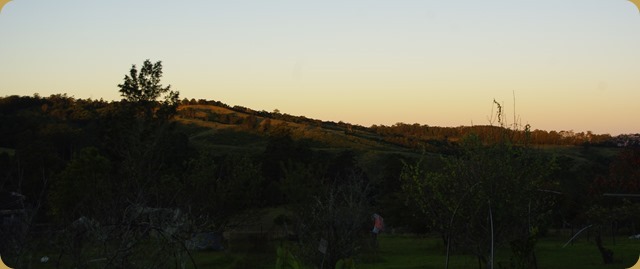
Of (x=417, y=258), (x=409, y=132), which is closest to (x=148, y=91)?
(x=417, y=258)

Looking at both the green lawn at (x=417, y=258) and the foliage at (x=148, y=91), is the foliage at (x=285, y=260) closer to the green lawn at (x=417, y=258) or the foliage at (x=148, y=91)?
the green lawn at (x=417, y=258)

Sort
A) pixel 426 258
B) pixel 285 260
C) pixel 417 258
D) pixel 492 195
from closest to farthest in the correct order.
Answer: pixel 285 260
pixel 492 195
pixel 426 258
pixel 417 258

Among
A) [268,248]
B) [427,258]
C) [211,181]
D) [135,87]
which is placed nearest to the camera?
[427,258]

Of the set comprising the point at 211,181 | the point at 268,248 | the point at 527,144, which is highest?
the point at 527,144

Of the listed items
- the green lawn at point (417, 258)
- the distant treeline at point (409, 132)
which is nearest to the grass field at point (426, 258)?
the green lawn at point (417, 258)

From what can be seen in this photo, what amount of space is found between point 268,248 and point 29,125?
5016 cm

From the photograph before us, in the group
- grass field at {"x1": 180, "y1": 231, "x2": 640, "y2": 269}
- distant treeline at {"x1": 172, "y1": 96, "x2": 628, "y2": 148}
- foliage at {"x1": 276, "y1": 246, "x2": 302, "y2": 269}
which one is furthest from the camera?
distant treeline at {"x1": 172, "y1": 96, "x2": 628, "y2": 148}

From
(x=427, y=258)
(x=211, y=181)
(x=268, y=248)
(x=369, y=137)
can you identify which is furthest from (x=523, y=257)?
(x=369, y=137)

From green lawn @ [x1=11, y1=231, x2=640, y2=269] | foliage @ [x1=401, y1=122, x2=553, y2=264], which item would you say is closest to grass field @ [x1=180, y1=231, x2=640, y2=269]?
green lawn @ [x1=11, y1=231, x2=640, y2=269]

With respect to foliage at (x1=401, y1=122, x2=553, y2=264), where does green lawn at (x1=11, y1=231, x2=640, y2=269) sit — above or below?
below

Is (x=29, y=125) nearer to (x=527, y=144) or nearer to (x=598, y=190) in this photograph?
(x=598, y=190)

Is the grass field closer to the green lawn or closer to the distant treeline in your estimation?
the green lawn

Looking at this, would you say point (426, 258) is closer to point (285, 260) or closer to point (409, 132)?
point (285, 260)

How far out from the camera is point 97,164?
45.9 meters
